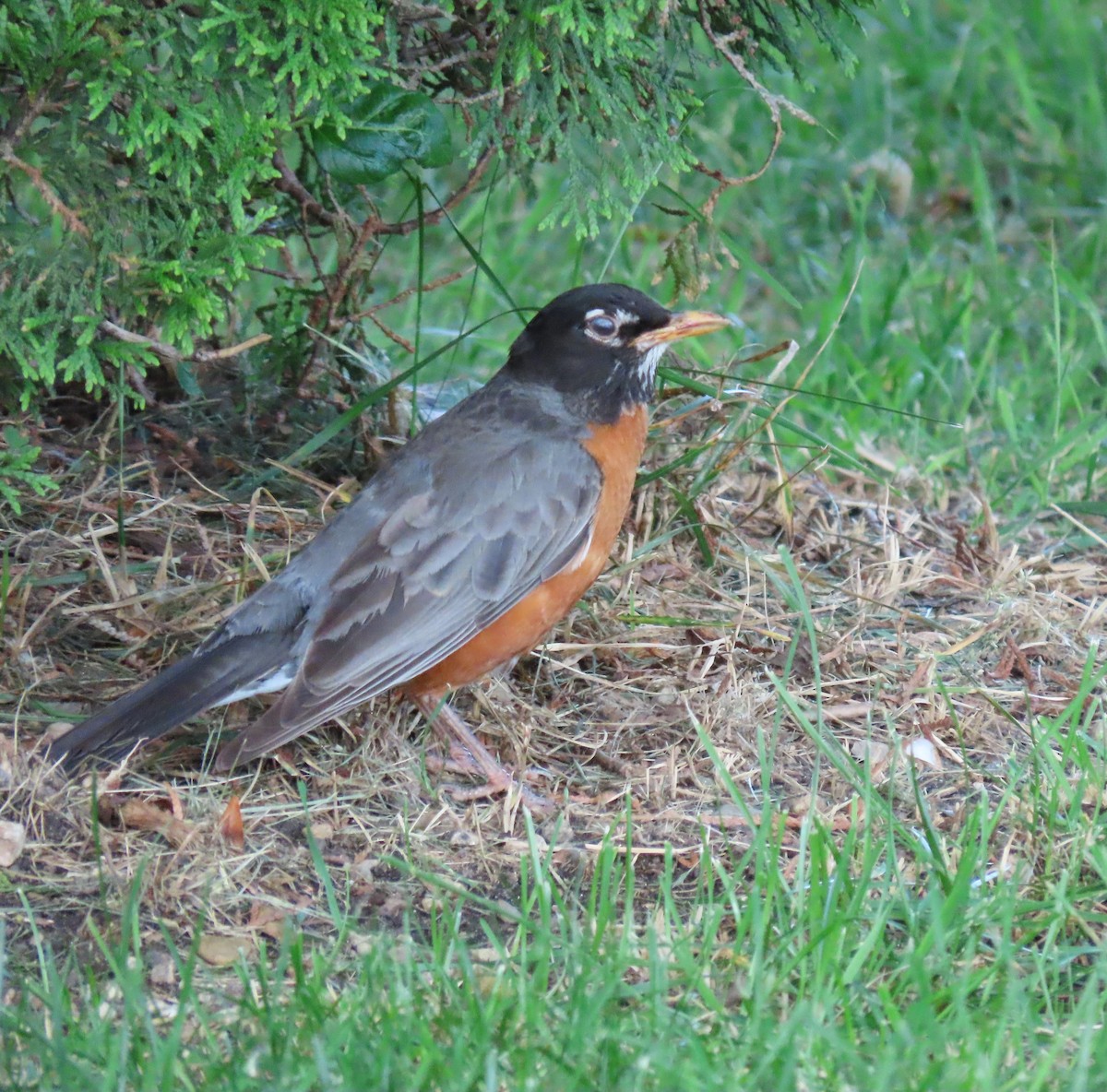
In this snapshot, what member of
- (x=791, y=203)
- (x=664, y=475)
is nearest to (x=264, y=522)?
(x=664, y=475)

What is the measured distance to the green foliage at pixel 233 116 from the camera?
3789mm

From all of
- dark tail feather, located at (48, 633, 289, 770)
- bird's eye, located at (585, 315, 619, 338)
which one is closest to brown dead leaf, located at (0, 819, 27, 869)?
dark tail feather, located at (48, 633, 289, 770)

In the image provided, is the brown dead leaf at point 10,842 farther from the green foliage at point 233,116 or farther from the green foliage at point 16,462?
the green foliage at point 233,116

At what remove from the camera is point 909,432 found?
612 centimetres

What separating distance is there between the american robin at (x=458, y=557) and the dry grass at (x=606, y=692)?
192 mm

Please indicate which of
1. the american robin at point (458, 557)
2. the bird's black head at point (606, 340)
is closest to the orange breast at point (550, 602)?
the american robin at point (458, 557)

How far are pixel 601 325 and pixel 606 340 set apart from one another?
5 centimetres

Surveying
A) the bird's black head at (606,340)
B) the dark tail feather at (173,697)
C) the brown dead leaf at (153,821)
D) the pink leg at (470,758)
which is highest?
the bird's black head at (606,340)

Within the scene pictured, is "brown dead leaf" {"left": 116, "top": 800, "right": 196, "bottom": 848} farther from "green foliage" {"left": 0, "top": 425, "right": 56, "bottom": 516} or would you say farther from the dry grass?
"green foliage" {"left": 0, "top": 425, "right": 56, "bottom": 516}

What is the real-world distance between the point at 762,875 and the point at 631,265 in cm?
491

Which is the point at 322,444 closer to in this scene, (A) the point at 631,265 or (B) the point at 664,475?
(B) the point at 664,475

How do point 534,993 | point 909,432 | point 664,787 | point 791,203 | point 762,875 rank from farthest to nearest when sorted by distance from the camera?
point 791,203 → point 909,432 → point 664,787 → point 762,875 → point 534,993

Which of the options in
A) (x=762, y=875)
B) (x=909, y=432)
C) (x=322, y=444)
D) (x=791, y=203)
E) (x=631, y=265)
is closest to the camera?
(x=762, y=875)

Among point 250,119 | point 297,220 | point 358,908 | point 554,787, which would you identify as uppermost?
point 250,119
